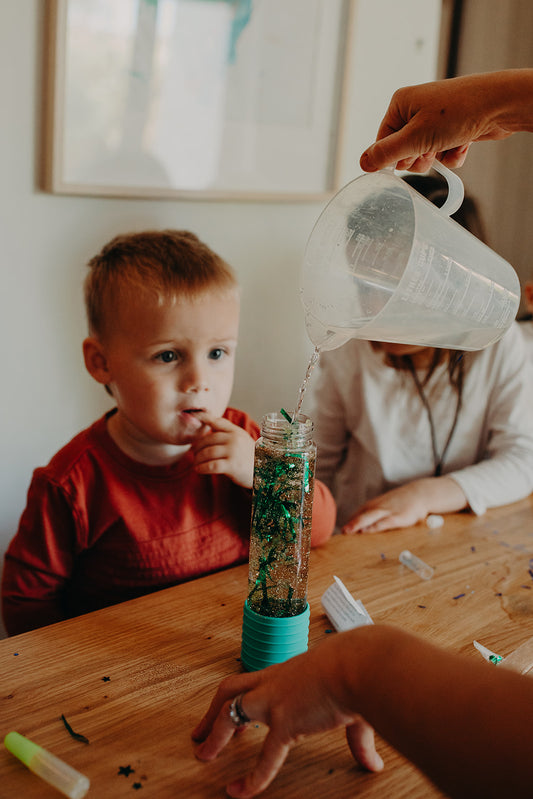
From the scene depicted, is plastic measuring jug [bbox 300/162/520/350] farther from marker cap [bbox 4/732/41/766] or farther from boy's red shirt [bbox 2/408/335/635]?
marker cap [bbox 4/732/41/766]

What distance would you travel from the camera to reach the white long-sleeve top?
1637 mm

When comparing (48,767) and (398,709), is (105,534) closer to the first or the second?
(48,767)

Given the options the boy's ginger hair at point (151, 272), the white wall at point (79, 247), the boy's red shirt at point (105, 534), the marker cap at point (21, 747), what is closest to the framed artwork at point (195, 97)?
the white wall at point (79, 247)

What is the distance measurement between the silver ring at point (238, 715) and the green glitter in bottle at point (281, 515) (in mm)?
165

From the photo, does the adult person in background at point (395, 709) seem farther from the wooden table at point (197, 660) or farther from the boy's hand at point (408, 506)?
the boy's hand at point (408, 506)

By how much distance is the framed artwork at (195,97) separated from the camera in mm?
1340

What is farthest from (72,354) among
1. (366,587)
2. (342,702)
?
(342,702)

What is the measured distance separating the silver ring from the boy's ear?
63 centimetres

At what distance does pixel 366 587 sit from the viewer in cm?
108

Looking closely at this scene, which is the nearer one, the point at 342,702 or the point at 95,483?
the point at 342,702

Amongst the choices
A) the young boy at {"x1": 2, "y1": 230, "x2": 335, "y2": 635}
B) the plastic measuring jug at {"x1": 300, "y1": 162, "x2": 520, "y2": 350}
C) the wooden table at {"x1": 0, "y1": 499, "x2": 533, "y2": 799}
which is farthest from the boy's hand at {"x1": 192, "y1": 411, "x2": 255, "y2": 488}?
the plastic measuring jug at {"x1": 300, "y1": 162, "x2": 520, "y2": 350}

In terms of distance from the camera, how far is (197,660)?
0.86 meters

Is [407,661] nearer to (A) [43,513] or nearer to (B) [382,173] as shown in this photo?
(B) [382,173]

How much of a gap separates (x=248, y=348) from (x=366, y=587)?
85cm
